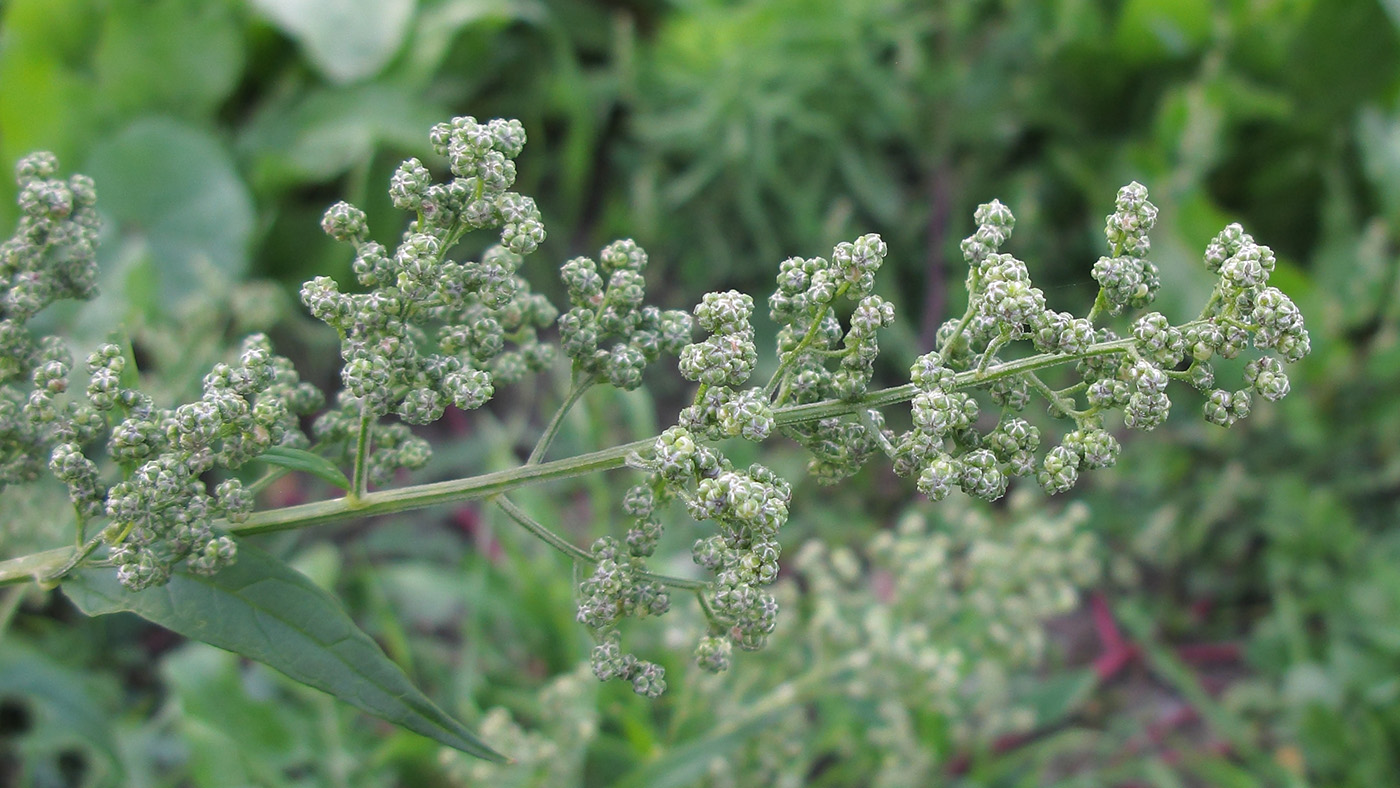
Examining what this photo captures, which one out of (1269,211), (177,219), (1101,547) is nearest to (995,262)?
(1101,547)

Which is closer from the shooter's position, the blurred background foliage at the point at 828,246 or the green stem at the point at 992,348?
the green stem at the point at 992,348

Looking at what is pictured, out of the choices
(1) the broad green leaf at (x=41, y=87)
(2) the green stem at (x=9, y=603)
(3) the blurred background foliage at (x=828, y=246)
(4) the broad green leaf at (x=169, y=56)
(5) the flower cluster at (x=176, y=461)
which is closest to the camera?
(5) the flower cluster at (x=176, y=461)

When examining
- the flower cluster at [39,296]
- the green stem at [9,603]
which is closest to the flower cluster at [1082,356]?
the flower cluster at [39,296]

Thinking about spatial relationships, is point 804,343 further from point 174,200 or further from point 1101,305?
point 174,200

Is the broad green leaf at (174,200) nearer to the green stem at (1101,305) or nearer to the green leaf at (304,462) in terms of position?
the green leaf at (304,462)

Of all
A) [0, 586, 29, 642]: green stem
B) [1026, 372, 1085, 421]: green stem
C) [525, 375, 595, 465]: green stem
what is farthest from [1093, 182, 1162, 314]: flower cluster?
[0, 586, 29, 642]: green stem

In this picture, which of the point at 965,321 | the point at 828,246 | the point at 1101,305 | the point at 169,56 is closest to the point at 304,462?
the point at 965,321

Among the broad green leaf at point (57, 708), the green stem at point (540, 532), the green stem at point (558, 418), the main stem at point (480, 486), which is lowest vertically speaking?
the green stem at point (540, 532)
